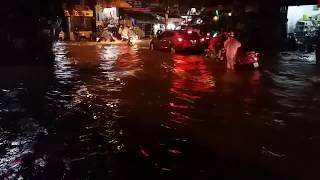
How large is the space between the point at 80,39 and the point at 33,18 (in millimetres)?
25550

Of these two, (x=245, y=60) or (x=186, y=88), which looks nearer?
(x=186, y=88)

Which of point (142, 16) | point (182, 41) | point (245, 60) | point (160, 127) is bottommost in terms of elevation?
point (160, 127)

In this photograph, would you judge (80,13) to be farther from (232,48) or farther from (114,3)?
(232,48)

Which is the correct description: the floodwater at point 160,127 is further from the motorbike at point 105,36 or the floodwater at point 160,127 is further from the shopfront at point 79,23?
the shopfront at point 79,23

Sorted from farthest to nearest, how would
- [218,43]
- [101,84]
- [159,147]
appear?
[218,43] < [101,84] < [159,147]

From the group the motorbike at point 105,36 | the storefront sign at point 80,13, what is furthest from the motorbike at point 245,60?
the storefront sign at point 80,13

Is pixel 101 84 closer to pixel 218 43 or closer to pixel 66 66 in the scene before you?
pixel 66 66

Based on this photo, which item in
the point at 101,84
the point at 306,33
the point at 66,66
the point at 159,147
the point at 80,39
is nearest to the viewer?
the point at 159,147

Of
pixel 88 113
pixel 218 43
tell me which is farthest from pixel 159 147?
pixel 218 43

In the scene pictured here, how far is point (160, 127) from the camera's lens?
32.2 ft

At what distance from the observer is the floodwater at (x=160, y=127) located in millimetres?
7105

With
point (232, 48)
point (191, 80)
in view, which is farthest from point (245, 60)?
point (191, 80)

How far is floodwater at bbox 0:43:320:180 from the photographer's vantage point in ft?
23.3

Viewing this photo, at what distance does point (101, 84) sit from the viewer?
53.9 feet
